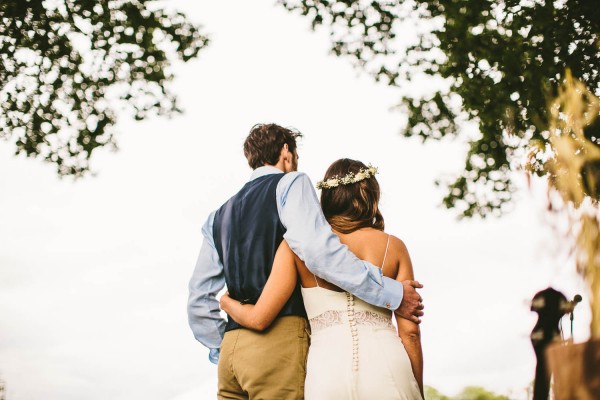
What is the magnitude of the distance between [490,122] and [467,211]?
167 centimetres

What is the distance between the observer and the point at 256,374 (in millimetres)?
2713

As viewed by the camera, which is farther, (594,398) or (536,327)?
(536,327)

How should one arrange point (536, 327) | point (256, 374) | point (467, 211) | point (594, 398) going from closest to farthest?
point (594, 398) < point (536, 327) < point (256, 374) < point (467, 211)

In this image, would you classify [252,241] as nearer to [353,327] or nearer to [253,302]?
[253,302]

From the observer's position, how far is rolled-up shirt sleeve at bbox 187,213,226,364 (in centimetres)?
331

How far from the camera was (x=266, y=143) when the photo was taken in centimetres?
333

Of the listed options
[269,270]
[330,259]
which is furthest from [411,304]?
[269,270]

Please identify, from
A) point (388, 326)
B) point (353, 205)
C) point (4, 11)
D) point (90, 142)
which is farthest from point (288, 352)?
point (4, 11)

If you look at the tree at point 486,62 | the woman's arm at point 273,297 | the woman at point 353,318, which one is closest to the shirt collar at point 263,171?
the woman at point 353,318

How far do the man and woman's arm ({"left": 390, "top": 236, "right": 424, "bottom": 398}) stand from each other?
0.19 ft

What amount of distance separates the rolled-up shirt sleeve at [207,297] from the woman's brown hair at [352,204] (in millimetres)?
657

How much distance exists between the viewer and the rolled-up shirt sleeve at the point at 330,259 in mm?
2721

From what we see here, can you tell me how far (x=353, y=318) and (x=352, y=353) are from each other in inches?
6.5

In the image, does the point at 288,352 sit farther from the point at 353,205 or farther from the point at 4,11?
the point at 4,11
